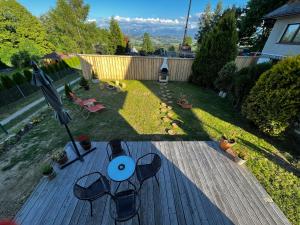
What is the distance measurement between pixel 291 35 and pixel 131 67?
11871 mm

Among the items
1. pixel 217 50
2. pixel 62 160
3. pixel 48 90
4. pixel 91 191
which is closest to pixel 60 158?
pixel 62 160

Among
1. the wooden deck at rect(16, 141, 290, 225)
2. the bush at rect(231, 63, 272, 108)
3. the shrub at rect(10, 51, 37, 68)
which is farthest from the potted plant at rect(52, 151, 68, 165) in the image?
the shrub at rect(10, 51, 37, 68)

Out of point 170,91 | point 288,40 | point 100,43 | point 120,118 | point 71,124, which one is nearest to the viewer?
point 71,124

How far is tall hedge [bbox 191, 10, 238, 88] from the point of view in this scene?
892 centimetres

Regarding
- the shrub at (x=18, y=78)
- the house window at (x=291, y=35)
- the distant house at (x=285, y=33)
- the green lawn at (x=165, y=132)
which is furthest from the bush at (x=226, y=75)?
the shrub at (x=18, y=78)

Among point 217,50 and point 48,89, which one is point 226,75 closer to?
point 217,50

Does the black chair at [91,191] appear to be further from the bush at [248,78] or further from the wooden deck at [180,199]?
the bush at [248,78]

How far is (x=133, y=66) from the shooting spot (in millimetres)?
11219

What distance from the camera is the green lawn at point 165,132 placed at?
12.2 feet

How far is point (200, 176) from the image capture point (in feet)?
11.7

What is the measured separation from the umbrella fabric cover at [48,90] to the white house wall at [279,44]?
1397 cm

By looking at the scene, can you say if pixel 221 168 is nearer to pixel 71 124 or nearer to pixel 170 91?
pixel 71 124

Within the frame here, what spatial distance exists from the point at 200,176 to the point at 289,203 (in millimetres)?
1920

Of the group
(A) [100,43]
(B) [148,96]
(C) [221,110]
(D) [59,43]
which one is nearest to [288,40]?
(C) [221,110]
